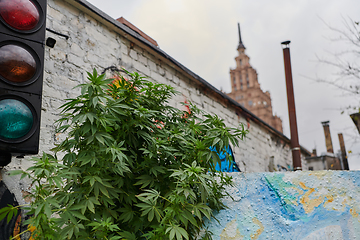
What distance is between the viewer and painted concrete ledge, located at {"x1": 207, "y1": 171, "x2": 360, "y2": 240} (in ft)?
7.84

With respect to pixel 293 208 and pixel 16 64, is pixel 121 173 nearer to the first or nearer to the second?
pixel 16 64

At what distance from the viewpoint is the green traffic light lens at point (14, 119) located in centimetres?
158

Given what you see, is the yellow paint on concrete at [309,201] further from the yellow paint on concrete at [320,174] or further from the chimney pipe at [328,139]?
the chimney pipe at [328,139]

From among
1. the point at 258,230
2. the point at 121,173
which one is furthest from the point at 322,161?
the point at 121,173

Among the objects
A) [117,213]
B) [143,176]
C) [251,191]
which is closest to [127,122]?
[143,176]

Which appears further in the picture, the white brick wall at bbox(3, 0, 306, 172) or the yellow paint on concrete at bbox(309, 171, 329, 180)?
the white brick wall at bbox(3, 0, 306, 172)

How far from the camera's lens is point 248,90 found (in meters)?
57.1

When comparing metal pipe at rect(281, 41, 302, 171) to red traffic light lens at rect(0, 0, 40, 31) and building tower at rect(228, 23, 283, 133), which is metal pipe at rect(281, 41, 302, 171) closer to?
red traffic light lens at rect(0, 0, 40, 31)

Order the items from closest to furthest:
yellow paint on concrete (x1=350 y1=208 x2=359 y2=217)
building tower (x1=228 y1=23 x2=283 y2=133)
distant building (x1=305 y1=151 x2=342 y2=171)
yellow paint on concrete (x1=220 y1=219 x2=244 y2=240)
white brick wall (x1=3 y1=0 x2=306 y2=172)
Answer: yellow paint on concrete (x1=350 y1=208 x2=359 y2=217)
yellow paint on concrete (x1=220 y1=219 x2=244 y2=240)
white brick wall (x1=3 y1=0 x2=306 y2=172)
distant building (x1=305 y1=151 x2=342 y2=171)
building tower (x1=228 y1=23 x2=283 y2=133)

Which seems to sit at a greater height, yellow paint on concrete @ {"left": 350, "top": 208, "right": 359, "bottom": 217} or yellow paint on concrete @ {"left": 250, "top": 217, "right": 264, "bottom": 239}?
yellow paint on concrete @ {"left": 350, "top": 208, "right": 359, "bottom": 217}

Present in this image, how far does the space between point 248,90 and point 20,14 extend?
188 ft

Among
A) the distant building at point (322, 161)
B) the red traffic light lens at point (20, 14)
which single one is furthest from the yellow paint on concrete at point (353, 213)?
the distant building at point (322, 161)

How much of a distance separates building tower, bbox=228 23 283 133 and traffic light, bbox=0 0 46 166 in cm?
5555

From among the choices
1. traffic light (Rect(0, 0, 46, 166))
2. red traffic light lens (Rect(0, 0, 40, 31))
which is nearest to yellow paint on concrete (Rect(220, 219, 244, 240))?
traffic light (Rect(0, 0, 46, 166))
